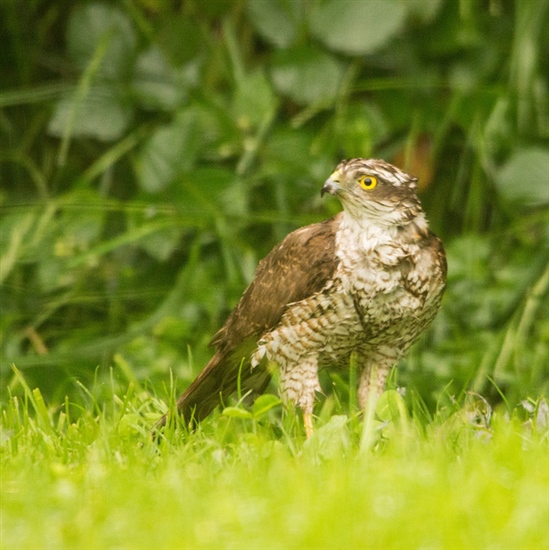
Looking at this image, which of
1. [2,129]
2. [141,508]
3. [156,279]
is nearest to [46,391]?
[156,279]

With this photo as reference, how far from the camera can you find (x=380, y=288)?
3.75 metres

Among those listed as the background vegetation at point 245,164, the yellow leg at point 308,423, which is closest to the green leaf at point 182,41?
the background vegetation at point 245,164

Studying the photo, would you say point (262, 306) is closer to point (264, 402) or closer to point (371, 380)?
point (371, 380)

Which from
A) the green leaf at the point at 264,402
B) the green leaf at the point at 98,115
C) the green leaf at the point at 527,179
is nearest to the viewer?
the green leaf at the point at 264,402

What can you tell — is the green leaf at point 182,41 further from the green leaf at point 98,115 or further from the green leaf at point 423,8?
the green leaf at point 423,8

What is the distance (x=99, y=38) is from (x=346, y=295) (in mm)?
3030

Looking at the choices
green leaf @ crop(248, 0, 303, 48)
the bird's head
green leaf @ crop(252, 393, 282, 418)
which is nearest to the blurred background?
green leaf @ crop(248, 0, 303, 48)

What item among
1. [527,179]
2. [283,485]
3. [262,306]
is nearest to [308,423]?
[262,306]

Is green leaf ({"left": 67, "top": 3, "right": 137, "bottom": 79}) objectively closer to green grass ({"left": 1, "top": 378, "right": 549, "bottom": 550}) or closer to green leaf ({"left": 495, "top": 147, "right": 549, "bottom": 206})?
green leaf ({"left": 495, "top": 147, "right": 549, "bottom": 206})

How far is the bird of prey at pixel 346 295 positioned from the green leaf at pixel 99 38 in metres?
2.49

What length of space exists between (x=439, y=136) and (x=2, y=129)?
254 cm

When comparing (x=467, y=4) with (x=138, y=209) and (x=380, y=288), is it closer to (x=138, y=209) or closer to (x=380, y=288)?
(x=138, y=209)

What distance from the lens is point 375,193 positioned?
3.93 metres

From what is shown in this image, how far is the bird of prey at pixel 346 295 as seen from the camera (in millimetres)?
3789
